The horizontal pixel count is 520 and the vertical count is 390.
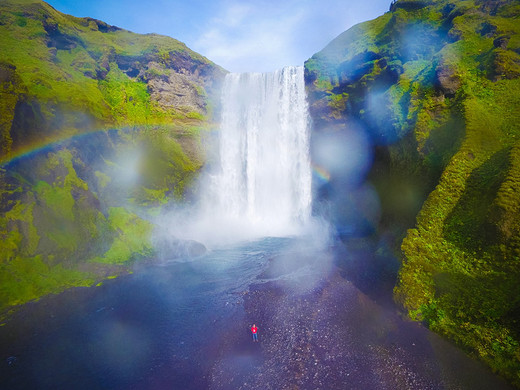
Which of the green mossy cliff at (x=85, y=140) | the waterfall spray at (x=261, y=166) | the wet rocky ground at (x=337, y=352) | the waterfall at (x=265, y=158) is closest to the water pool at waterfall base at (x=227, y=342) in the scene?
the wet rocky ground at (x=337, y=352)

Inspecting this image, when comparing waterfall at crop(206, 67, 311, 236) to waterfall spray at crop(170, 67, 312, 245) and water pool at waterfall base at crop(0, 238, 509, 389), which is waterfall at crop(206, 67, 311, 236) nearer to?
waterfall spray at crop(170, 67, 312, 245)

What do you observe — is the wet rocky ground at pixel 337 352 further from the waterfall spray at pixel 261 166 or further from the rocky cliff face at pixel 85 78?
the rocky cliff face at pixel 85 78

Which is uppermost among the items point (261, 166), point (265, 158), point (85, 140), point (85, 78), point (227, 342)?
point (85, 78)

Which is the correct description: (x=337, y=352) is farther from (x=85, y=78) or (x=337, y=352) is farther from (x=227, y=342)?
(x=85, y=78)

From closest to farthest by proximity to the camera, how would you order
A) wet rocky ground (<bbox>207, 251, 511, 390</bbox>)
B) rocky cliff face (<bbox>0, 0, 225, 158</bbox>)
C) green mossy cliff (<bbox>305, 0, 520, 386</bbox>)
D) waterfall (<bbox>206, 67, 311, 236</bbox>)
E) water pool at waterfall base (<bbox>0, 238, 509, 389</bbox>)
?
wet rocky ground (<bbox>207, 251, 511, 390</bbox>) → water pool at waterfall base (<bbox>0, 238, 509, 389</bbox>) → green mossy cliff (<bbox>305, 0, 520, 386</bbox>) → rocky cliff face (<bbox>0, 0, 225, 158</bbox>) → waterfall (<bbox>206, 67, 311, 236</bbox>)

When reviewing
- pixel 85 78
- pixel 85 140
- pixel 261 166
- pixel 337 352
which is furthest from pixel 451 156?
pixel 85 78

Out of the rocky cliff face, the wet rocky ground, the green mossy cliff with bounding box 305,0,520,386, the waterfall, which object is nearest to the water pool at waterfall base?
the wet rocky ground
